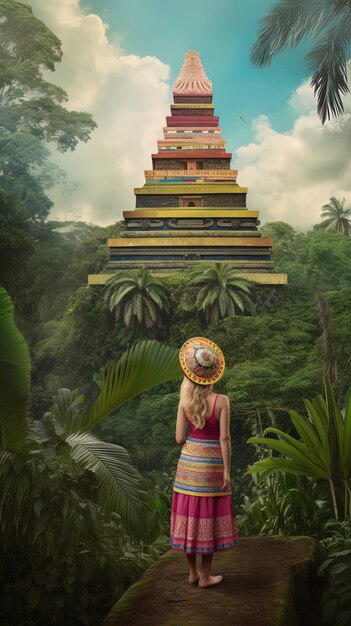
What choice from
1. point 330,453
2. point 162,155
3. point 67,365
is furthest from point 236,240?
point 330,453

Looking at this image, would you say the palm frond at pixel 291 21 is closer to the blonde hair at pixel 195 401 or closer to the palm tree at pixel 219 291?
the palm tree at pixel 219 291

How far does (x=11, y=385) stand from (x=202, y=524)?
1196 millimetres

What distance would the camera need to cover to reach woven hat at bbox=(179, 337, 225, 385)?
3.11 metres

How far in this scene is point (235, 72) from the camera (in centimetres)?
1109

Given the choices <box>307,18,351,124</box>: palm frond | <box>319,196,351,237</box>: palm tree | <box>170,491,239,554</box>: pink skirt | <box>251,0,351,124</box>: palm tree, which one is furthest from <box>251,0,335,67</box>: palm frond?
<box>170,491,239,554</box>: pink skirt

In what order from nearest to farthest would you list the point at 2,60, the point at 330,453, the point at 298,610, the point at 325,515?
1. the point at 298,610
2. the point at 330,453
3. the point at 325,515
4. the point at 2,60

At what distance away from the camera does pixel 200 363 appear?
3.11 metres

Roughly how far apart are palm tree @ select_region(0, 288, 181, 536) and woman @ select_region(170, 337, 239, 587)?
26.6 inches

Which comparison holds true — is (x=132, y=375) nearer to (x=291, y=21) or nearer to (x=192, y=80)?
(x=291, y=21)

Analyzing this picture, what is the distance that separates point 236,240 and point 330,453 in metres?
7.09

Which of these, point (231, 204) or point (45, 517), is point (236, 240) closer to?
point (231, 204)

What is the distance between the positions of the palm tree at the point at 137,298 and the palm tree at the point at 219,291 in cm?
53

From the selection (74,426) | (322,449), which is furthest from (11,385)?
(322,449)

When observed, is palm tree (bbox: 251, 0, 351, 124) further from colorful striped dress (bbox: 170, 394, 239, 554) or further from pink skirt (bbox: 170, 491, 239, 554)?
pink skirt (bbox: 170, 491, 239, 554)
